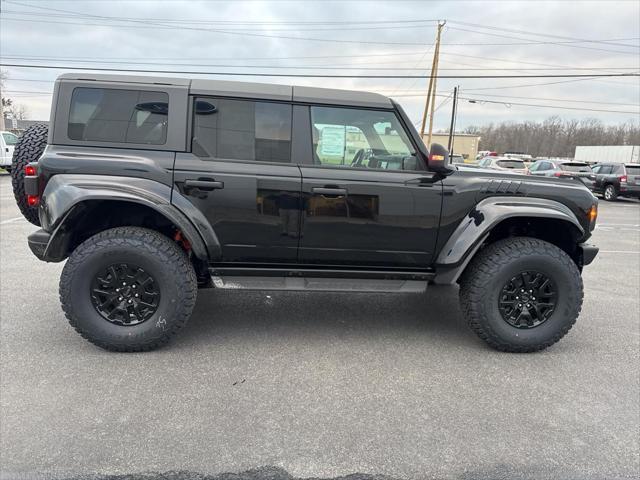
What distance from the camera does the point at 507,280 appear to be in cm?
364

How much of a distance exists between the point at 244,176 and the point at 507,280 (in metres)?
2.24

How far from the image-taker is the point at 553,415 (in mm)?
2836

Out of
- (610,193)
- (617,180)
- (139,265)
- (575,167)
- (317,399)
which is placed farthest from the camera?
(575,167)

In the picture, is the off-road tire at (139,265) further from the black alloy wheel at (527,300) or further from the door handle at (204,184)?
the black alloy wheel at (527,300)

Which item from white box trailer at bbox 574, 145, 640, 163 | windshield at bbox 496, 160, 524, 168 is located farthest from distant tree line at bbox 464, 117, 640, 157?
windshield at bbox 496, 160, 524, 168

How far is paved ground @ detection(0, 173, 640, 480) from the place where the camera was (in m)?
2.35

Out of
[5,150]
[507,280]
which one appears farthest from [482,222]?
[5,150]

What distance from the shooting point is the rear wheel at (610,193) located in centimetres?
1912

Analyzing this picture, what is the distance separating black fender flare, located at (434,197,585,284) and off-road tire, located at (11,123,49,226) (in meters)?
3.37

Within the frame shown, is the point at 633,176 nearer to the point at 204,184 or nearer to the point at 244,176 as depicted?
the point at 244,176

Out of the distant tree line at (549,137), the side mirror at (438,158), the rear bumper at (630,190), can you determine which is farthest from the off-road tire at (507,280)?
the distant tree line at (549,137)

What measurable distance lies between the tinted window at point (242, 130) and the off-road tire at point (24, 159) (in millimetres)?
1441

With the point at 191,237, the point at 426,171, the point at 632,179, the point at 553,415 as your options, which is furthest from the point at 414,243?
the point at 632,179

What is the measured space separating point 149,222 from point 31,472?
1.95 m
